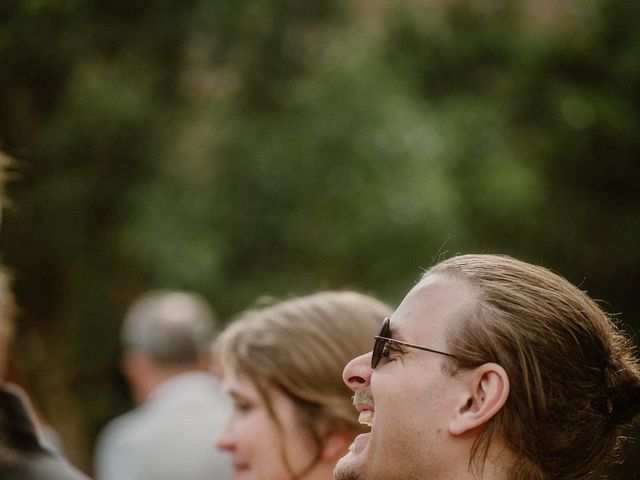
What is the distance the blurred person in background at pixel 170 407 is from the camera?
4.66 m

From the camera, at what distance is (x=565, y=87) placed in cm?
1603

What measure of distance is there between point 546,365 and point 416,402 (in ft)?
1.02

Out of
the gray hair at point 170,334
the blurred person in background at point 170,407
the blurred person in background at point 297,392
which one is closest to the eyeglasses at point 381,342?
the blurred person in background at point 297,392

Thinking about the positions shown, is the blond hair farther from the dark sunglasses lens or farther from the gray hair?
the gray hair

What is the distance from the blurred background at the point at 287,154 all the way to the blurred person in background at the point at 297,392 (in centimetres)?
298

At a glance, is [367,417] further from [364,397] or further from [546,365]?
[546,365]

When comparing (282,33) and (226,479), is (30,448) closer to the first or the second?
(226,479)

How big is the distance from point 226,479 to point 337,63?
779 centimetres

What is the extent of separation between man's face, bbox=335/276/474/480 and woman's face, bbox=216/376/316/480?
0.77 m

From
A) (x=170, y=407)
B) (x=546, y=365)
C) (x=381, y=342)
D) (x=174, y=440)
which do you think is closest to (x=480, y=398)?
(x=546, y=365)

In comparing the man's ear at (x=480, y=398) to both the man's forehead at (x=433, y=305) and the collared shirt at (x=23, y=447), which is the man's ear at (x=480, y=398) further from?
the collared shirt at (x=23, y=447)

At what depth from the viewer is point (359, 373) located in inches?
92.0

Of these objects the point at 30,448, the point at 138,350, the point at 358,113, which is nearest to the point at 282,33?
the point at 358,113

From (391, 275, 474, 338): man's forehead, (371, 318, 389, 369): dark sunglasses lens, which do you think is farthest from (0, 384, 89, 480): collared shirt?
(391, 275, 474, 338): man's forehead
